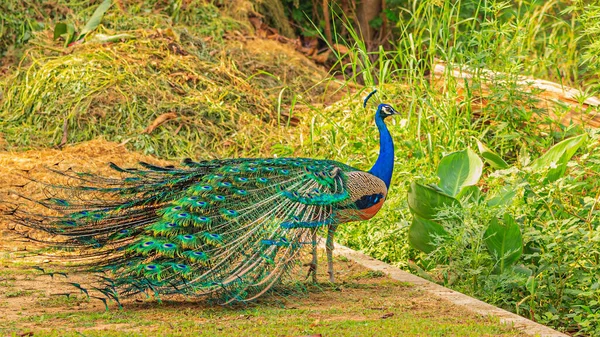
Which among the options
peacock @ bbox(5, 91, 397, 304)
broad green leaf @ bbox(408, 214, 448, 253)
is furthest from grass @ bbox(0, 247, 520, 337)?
broad green leaf @ bbox(408, 214, 448, 253)

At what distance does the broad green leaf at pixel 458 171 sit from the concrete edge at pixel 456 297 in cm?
76

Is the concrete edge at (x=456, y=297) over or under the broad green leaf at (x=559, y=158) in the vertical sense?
under

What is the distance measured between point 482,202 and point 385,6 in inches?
344

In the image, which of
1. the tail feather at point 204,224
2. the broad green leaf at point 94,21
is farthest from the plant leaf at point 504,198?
the broad green leaf at point 94,21

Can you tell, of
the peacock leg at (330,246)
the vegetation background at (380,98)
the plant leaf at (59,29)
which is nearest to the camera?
the peacock leg at (330,246)

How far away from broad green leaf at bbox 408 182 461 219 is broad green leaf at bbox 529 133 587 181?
723mm

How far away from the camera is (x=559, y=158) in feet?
19.2

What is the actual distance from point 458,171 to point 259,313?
2.24m

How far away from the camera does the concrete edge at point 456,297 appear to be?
4113 mm

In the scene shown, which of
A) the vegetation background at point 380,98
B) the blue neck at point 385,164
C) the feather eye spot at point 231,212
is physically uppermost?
the feather eye spot at point 231,212

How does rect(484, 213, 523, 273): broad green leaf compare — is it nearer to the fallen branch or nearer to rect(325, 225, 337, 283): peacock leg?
rect(325, 225, 337, 283): peacock leg

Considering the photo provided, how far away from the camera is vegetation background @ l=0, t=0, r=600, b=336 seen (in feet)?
17.6

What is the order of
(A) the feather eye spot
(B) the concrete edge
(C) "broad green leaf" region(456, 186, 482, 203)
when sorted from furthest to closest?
1. (C) "broad green leaf" region(456, 186, 482, 203)
2. (A) the feather eye spot
3. (B) the concrete edge

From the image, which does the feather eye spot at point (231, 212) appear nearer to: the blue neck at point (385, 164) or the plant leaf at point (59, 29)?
the blue neck at point (385, 164)
